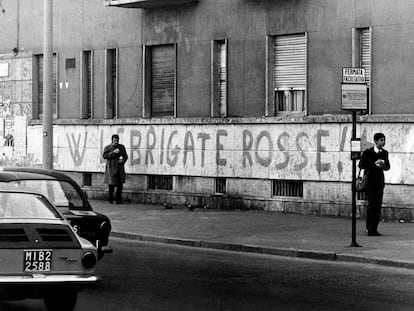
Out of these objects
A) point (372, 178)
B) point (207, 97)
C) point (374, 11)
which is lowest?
point (372, 178)

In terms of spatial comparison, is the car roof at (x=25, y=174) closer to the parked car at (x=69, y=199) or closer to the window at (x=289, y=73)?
the parked car at (x=69, y=199)

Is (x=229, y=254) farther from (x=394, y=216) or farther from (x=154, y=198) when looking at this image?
(x=154, y=198)

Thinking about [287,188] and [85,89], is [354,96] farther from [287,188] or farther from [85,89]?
[85,89]

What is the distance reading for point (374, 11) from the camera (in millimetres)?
23453

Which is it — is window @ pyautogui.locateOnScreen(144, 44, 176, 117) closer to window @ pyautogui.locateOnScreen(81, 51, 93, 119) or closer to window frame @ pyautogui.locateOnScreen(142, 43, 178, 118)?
window frame @ pyautogui.locateOnScreen(142, 43, 178, 118)

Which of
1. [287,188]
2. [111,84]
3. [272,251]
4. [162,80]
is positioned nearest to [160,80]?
[162,80]

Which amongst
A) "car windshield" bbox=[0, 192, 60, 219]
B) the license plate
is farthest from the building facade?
the license plate

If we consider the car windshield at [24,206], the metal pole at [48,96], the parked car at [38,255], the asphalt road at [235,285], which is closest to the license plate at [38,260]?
the parked car at [38,255]

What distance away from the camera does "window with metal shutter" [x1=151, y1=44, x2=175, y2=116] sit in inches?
1136

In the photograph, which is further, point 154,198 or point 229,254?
point 154,198

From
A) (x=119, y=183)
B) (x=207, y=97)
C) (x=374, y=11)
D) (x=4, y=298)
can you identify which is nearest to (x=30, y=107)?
(x=119, y=183)

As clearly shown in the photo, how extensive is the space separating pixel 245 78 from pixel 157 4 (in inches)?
155

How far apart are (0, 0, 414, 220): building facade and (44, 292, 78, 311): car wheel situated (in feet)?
42.1

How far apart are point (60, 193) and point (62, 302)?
3039 mm
